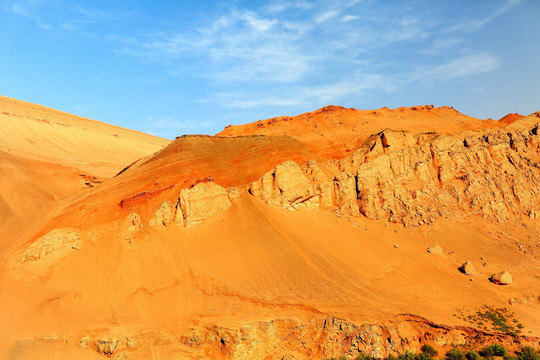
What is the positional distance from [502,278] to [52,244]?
22307 mm

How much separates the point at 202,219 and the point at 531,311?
1642cm

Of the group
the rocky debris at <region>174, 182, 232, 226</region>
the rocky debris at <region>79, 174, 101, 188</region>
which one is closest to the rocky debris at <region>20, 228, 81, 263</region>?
the rocky debris at <region>174, 182, 232, 226</region>

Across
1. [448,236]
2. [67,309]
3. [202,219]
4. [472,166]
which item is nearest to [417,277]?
[448,236]

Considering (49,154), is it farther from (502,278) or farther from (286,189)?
(502,278)

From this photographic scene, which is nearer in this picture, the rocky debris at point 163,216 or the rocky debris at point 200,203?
the rocky debris at point 163,216

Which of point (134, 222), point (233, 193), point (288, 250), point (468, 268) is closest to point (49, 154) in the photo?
point (134, 222)

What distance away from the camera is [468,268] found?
63.5ft

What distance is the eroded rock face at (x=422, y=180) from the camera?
22672 millimetres

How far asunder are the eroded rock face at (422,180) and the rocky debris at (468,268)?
3.43m

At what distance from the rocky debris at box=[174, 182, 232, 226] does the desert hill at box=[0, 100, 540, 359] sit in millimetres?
62

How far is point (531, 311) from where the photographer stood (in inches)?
686

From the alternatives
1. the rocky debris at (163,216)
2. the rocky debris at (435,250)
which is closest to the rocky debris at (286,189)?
the rocky debris at (163,216)

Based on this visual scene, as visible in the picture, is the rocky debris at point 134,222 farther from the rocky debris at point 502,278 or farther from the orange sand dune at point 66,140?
the rocky debris at point 502,278

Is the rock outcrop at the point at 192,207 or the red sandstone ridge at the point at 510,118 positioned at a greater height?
the red sandstone ridge at the point at 510,118
